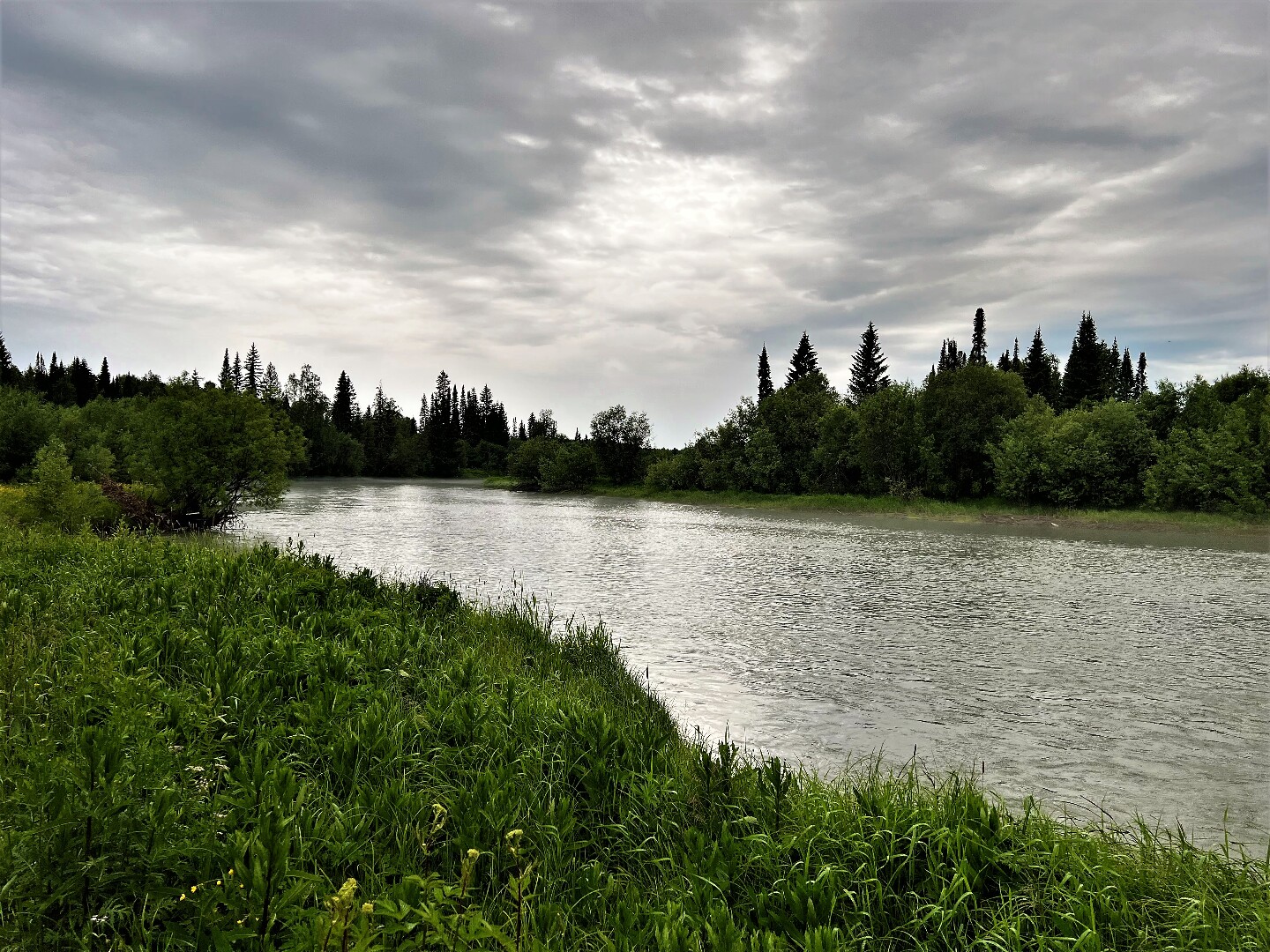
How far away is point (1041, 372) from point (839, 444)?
34.8 m

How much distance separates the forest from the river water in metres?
5.21

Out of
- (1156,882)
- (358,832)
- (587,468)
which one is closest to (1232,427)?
(1156,882)

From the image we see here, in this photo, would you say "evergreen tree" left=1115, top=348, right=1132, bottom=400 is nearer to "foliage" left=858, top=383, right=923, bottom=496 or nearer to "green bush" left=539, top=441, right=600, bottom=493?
"foliage" left=858, top=383, right=923, bottom=496

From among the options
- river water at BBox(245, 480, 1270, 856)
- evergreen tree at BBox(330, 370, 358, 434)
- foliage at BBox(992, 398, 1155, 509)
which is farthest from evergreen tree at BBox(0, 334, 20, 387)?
foliage at BBox(992, 398, 1155, 509)

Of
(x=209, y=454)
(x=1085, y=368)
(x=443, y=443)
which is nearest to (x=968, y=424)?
(x=1085, y=368)

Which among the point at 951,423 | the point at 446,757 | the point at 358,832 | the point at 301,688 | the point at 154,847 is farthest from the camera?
the point at 951,423

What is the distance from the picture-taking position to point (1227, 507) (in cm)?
4803

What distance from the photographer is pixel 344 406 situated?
175625 mm

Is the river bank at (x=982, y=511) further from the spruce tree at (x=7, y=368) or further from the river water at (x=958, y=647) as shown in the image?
the spruce tree at (x=7, y=368)

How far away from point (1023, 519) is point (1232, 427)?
1487 cm

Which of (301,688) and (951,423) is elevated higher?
(951,423)

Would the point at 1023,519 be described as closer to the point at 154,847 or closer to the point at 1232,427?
the point at 1232,427

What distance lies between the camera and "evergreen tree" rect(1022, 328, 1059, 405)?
91.4m

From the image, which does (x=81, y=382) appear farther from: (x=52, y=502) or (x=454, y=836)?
(x=454, y=836)
